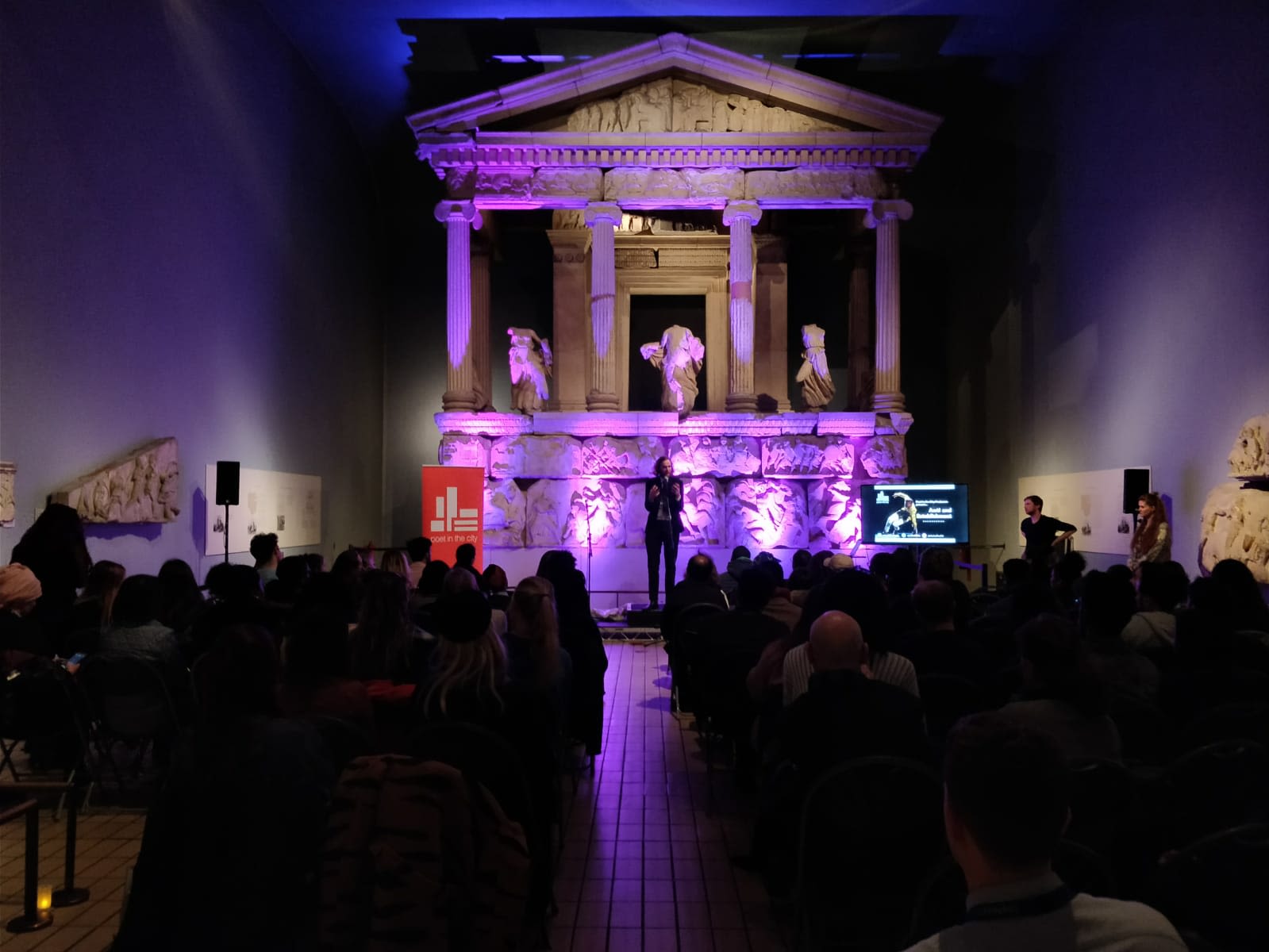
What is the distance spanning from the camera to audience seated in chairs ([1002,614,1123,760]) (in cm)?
262

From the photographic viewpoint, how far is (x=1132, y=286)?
1041 centimetres

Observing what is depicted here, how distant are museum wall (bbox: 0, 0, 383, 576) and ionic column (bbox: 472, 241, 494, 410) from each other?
7.13 ft

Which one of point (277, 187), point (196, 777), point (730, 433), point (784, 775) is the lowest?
point (784, 775)

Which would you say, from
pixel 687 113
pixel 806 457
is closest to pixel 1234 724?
pixel 806 457

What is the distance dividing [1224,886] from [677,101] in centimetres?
1363

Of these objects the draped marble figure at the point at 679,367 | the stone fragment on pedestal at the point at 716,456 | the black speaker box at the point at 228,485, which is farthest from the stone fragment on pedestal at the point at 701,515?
the black speaker box at the point at 228,485

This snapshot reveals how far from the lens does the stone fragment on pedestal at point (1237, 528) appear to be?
7.28 meters

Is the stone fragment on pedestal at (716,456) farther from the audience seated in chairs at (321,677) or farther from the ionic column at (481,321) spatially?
the audience seated in chairs at (321,677)

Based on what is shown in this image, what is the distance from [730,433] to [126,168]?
324 inches

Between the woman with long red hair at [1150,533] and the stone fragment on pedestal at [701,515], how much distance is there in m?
5.86

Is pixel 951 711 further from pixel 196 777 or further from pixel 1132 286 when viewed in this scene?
pixel 1132 286

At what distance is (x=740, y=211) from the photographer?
1374 centimetres

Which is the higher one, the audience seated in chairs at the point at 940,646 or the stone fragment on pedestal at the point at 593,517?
the stone fragment on pedestal at the point at 593,517

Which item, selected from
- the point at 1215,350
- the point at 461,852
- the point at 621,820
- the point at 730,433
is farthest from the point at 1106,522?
the point at 461,852
